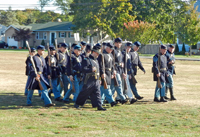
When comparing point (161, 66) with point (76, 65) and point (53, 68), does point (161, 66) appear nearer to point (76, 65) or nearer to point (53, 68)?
point (76, 65)

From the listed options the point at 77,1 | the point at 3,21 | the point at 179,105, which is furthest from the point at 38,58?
the point at 3,21

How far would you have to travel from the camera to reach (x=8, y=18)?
98.2 metres

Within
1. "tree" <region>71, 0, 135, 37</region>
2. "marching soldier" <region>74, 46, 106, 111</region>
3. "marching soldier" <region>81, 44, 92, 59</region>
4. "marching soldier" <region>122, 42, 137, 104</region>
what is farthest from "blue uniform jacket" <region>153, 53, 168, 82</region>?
"tree" <region>71, 0, 135, 37</region>

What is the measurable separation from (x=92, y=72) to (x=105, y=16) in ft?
144

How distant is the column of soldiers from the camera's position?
10562 mm

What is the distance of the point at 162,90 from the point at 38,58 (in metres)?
4.27

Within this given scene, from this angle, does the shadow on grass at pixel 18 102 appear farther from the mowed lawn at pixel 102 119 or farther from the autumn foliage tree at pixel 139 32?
the autumn foliage tree at pixel 139 32

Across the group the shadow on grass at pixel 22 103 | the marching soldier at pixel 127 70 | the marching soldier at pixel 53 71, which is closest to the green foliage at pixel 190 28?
the marching soldier at pixel 127 70

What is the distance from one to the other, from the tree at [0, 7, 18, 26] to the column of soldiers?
87.8 meters

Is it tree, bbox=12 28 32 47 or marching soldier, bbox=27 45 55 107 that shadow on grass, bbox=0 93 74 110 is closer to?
marching soldier, bbox=27 45 55 107

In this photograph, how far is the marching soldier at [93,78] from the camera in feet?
34.2

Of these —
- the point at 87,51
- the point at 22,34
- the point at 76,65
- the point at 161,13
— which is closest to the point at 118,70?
the point at 87,51

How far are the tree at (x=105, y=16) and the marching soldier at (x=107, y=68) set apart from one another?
1593 inches

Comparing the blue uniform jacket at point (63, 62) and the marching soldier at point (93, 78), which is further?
the blue uniform jacket at point (63, 62)
